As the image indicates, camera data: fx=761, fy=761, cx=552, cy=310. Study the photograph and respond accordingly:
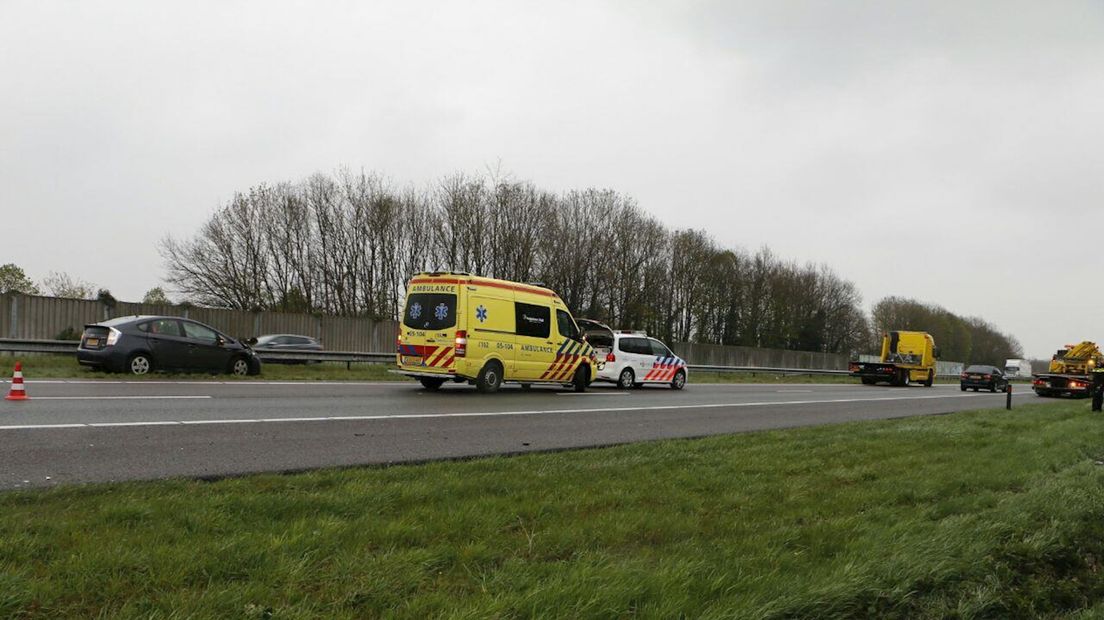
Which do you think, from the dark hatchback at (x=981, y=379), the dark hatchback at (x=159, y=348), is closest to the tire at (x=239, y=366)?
the dark hatchback at (x=159, y=348)

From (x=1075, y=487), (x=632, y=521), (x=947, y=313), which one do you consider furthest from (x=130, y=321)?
(x=947, y=313)

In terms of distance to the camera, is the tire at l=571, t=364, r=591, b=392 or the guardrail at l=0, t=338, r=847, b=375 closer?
the guardrail at l=0, t=338, r=847, b=375

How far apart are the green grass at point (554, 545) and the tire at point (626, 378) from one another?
15.7m

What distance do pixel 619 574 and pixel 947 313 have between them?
13600 cm

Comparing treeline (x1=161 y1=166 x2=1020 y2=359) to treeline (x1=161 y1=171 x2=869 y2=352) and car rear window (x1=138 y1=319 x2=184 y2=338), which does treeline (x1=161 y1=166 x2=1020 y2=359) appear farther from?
car rear window (x1=138 y1=319 x2=184 y2=338)

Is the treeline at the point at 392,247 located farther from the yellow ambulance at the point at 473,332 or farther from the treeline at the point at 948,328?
the treeline at the point at 948,328

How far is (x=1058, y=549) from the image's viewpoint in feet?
17.4

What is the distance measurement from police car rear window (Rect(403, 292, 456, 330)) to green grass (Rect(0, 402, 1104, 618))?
29.3 ft

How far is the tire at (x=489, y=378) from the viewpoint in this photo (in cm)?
1648

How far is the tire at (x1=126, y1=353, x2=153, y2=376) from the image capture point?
1642cm

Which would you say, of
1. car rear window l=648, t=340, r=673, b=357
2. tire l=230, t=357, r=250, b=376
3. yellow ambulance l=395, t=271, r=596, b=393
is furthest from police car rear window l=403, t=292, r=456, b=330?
car rear window l=648, t=340, r=673, b=357

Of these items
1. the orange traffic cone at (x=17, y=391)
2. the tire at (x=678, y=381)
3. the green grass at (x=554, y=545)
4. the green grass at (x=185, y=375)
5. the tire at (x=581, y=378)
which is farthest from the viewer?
the tire at (x=678, y=381)

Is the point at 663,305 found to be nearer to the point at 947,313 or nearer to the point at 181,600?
the point at 181,600

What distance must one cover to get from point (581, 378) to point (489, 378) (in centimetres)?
350
